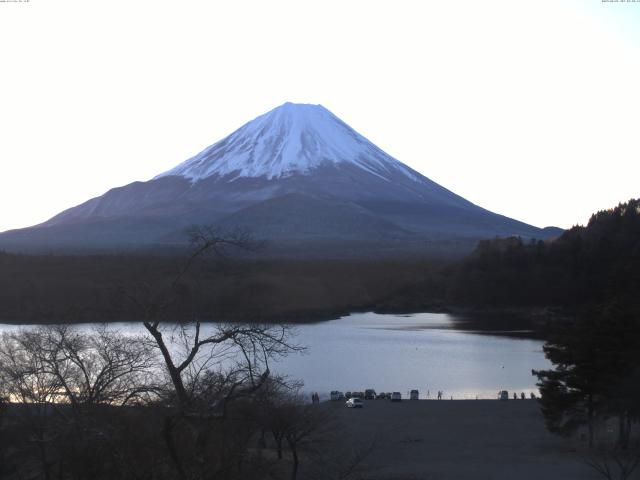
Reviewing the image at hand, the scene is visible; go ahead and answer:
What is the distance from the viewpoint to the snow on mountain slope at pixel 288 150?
356 feet

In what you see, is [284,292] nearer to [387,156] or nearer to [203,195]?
[203,195]

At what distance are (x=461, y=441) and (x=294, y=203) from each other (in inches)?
3143

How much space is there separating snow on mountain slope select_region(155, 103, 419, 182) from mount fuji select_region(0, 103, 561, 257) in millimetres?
123

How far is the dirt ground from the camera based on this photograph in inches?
415

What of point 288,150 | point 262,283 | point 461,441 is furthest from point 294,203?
point 461,441

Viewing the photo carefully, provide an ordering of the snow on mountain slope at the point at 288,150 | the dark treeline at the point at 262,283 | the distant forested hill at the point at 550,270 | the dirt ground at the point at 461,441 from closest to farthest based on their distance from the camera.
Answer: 1. the dirt ground at the point at 461,441
2. the dark treeline at the point at 262,283
3. the distant forested hill at the point at 550,270
4. the snow on mountain slope at the point at 288,150

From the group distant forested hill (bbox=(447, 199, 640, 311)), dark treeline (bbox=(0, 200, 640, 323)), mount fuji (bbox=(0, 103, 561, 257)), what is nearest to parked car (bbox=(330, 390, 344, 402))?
dark treeline (bbox=(0, 200, 640, 323))

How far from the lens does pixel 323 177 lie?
10450cm

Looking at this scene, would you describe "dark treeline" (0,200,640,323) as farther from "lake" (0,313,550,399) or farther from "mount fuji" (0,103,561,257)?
"mount fuji" (0,103,561,257)

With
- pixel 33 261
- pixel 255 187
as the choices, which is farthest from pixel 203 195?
pixel 33 261

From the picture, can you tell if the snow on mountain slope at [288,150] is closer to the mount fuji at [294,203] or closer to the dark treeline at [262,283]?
the mount fuji at [294,203]

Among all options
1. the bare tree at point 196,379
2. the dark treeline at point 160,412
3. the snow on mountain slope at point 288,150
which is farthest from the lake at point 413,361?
the snow on mountain slope at point 288,150

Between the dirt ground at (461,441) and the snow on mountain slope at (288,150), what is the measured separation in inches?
3607

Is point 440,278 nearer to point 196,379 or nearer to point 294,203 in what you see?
point 196,379
